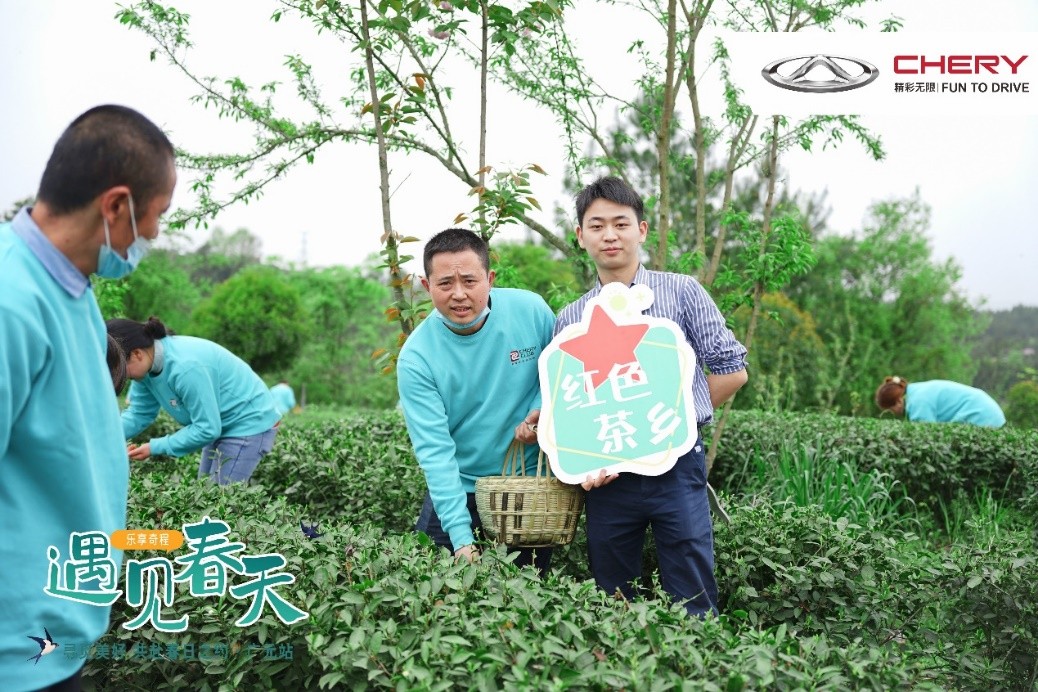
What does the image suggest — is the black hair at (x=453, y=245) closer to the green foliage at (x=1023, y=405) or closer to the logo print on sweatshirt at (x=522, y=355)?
the logo print on sweatshirt at (x=522, y=355)

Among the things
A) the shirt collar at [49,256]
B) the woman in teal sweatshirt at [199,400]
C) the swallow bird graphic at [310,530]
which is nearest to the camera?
the shirt collar at [49,256]

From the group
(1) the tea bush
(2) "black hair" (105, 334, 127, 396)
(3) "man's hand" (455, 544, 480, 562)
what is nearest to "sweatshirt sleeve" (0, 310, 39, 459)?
(1) the tea bush

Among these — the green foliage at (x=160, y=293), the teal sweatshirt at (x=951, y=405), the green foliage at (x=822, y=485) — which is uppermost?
the green foliage at (x=160, y=293)

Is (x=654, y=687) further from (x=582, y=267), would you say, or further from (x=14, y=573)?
(x=582, y=267)

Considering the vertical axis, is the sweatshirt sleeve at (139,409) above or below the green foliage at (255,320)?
below

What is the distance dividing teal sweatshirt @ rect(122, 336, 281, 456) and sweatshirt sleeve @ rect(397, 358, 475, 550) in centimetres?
154

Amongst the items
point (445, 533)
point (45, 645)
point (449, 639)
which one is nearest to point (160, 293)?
point (445, 533)

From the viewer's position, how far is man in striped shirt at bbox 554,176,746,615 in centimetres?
276

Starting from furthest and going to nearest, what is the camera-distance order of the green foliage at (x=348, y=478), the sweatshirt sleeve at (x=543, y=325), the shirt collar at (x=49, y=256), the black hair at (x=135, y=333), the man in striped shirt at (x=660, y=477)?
1. the green foliage at (x=348, y=478)
2. the black hair at (x=135, y=333)
3. the sweatshirt sleeve at (x=543, y=325)
4. the man in striped shirt at (x=660, y=477)
5. the shirt collar at (x=49, y=256)

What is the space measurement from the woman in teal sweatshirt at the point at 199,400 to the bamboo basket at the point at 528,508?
1773mm

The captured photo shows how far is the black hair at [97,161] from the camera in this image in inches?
60.3

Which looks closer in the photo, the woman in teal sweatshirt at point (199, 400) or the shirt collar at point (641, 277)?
the shirt collar at point (641, 277)

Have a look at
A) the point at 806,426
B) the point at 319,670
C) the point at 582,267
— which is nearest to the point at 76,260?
the point at 319,670

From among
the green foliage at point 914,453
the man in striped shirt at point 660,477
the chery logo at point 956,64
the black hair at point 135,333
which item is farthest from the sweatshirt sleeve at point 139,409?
the chery logo at point 956,64
